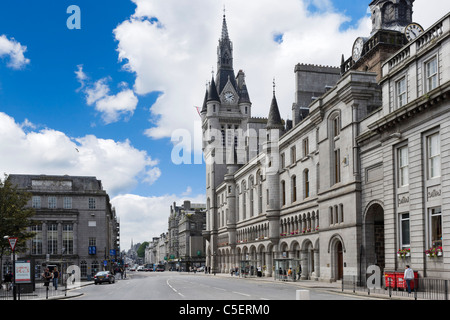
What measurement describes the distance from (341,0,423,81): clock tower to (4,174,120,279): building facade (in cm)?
4710

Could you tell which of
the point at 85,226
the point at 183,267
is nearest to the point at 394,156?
the point at 85,226

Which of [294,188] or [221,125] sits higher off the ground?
[221,125]

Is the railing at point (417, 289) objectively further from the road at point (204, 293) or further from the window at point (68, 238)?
the window at point (68, 238)

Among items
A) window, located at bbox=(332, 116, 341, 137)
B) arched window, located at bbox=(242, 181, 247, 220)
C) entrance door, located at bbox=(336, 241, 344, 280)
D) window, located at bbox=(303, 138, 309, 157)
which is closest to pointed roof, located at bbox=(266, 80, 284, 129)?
window, located at bbox=(303, 138, 309, 157)

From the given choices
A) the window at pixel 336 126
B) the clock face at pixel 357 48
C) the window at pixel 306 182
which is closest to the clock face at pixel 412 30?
the clock face at pixel 357 48

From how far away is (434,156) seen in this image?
94.1ft

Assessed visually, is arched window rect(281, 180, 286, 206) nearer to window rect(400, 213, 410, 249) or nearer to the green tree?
the green tree

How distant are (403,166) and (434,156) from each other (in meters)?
3.66

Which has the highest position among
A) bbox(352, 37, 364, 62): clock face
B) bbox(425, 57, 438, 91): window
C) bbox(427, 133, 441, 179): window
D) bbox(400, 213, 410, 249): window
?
bbox(352, 37, 364, 62): clock face

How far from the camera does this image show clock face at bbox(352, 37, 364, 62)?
48969mm

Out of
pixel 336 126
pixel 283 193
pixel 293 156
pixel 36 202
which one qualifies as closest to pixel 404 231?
pixel 336 126

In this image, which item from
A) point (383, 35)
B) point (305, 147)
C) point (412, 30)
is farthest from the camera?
point (305, 147)

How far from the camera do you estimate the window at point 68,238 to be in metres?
79.6

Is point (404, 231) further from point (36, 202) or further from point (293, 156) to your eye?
point (36, 202)
